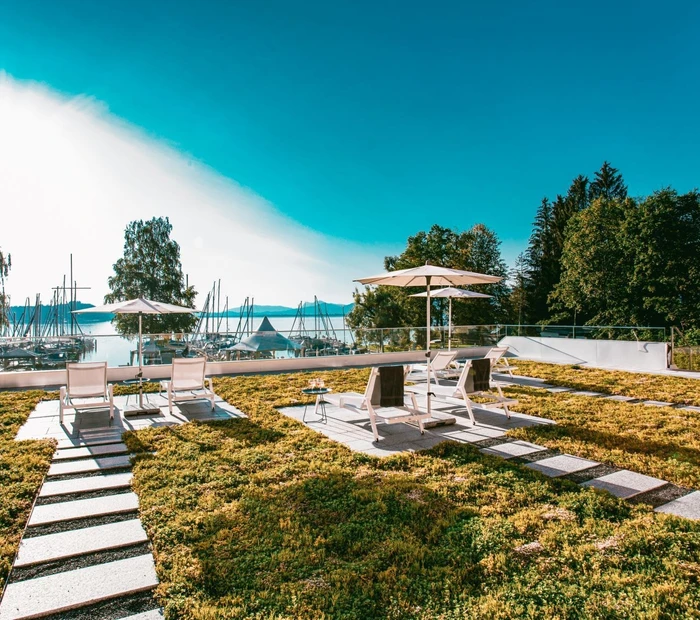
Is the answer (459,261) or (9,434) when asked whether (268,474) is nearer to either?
(9,434)

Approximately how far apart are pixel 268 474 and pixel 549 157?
27.3 m

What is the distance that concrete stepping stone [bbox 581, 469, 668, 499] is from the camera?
3.71 meters

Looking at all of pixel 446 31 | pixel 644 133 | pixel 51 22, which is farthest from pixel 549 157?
pixel 51 22

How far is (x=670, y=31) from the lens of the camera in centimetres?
1584

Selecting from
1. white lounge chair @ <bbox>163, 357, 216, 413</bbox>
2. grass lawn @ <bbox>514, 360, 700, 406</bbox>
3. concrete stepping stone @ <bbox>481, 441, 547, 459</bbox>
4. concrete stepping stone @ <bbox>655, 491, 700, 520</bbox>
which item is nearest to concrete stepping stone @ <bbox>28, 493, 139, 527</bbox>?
white lounge chair @ <bbox>163, 357, 216, 413</bbox>

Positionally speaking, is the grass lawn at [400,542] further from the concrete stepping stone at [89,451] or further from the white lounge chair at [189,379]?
the white lounge chair at [189,379]

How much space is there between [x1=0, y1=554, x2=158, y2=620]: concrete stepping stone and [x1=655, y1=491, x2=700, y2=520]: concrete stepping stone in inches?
143

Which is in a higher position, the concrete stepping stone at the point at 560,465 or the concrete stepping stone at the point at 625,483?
the concrete stepping stone at the point at 560,465

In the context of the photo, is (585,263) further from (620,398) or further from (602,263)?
(620,398)

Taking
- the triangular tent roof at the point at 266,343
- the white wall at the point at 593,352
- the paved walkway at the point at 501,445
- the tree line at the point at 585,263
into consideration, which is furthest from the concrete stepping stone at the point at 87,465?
the tree line at the point at 585,263

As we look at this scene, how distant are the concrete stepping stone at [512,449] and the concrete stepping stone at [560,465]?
0.92 ft

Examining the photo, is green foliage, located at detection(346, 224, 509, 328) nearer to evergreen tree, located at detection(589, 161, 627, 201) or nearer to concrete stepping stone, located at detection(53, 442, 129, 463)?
evergreen tree, located at detection(589, 161, 627, 201)

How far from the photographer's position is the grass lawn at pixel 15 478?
2908 millimetres

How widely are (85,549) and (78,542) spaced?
0.14 meters
